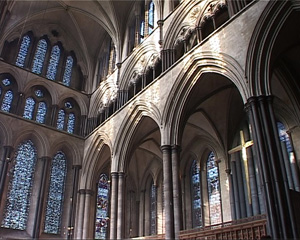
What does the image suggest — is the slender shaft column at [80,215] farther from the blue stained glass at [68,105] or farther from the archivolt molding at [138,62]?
the archivolt molding at [138,62]

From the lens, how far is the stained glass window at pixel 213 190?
627 inches

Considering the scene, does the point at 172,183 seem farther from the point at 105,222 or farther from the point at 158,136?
the point at 105,222

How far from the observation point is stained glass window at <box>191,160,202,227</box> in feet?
55.4

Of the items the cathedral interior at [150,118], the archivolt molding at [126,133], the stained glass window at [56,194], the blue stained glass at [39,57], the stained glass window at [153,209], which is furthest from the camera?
the blue stained glass at [39,57]

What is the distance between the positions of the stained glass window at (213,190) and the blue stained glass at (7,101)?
10498 mm

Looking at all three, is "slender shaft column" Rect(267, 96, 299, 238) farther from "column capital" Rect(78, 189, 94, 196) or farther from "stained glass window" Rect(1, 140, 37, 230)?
"stained glass window" Rect(1, 140, 37, 230)

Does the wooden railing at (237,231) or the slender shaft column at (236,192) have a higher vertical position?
the slender shaft column at (236,192)

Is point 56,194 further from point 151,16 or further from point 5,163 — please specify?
point 151,16

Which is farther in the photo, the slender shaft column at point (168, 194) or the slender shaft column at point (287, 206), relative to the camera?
the slender shaft column at point (168, 194)

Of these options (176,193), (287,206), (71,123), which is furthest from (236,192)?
(71,123)

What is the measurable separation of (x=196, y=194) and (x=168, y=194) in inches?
233

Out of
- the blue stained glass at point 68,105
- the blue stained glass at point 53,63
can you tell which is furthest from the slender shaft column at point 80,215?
the blue stained glass at point 53,63

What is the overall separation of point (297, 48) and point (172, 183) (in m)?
6.22

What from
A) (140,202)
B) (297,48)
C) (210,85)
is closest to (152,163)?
(140,202)
